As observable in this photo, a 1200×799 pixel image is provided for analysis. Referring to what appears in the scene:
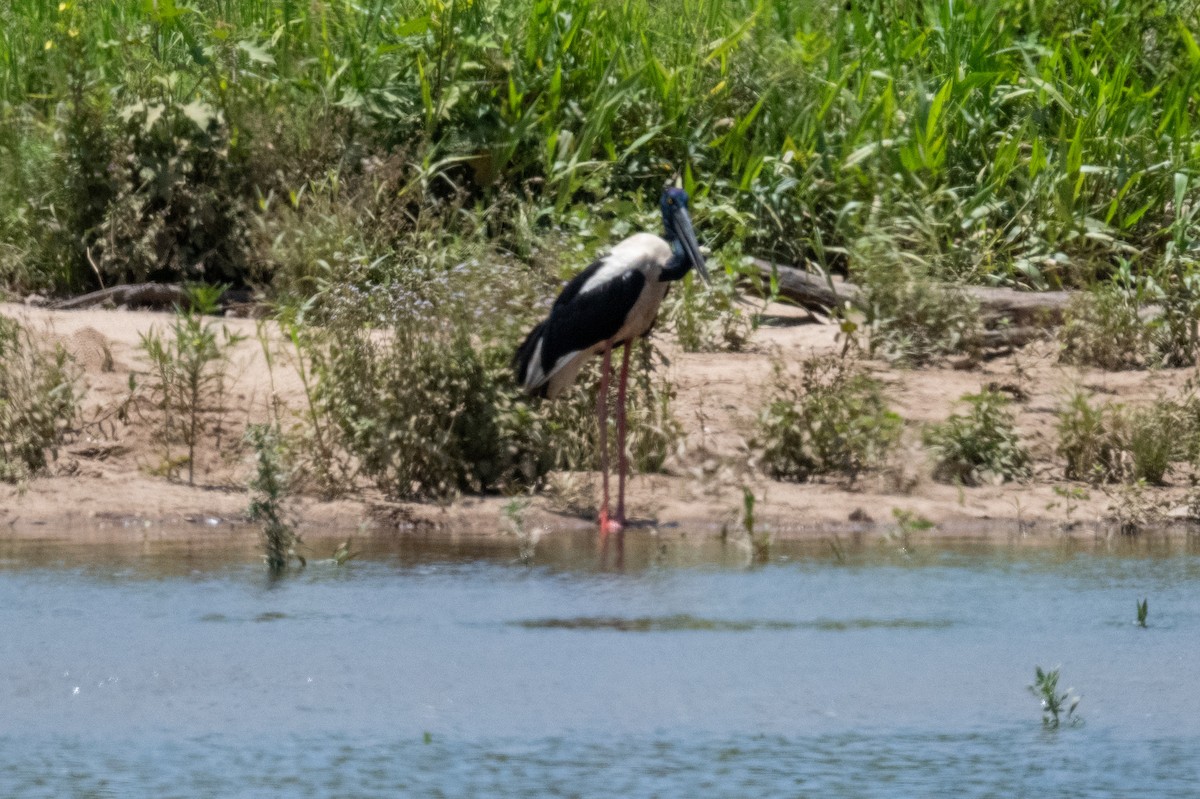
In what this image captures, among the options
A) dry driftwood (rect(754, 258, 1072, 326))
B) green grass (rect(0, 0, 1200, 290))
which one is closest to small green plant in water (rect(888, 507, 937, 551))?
dry driftwood (rect(754, 258, 1072, 326))

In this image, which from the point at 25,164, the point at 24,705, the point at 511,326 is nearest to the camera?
the point at 24,705

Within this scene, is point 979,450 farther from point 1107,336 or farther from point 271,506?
point 271,506

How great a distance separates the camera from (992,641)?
5.95m

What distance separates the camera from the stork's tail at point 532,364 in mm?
8180

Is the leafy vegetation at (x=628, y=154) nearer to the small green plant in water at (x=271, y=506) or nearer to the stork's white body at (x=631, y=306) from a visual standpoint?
the stork's white body at (x=631, y=306)

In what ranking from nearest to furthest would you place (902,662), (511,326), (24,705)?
(24,705) < (902,662) < (511,326)

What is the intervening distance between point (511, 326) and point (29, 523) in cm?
223

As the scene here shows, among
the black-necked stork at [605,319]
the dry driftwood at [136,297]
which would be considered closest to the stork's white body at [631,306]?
the black-necked stork at [605,319]

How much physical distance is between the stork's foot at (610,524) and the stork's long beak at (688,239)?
1.15m

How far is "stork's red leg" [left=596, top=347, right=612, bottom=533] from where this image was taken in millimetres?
8133

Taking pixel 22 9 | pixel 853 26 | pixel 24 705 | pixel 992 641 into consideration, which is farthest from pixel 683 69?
pixel 24 705

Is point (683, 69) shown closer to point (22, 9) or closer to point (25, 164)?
point (25, 164)

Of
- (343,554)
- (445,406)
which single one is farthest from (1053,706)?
(445,406)

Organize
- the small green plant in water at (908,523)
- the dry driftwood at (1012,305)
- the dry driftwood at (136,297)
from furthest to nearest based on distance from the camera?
the dry driftwood at (136,297) < the dry driftwood at (1012,305) < the small green plant in water at (908,523)
